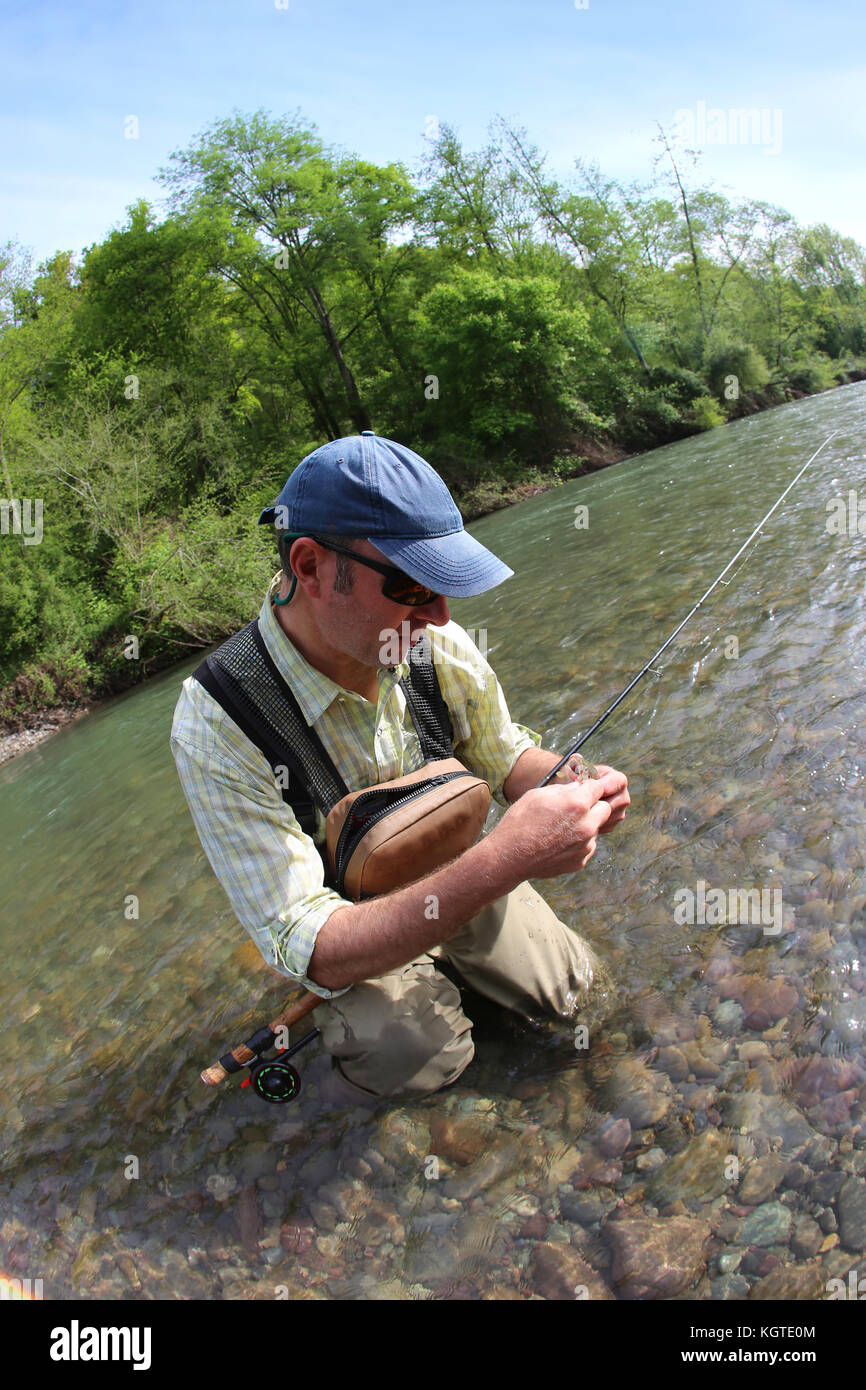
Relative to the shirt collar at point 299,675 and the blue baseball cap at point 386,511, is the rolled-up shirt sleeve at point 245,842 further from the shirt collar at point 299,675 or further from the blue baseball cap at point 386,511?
the blue baseball cap at point 386,511

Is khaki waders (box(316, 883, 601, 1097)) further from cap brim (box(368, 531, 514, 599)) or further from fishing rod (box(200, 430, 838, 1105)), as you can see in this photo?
cap brim (box(368, 531, 514, 599))

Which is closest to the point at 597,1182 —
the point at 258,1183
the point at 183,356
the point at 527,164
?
the point at 258,1183

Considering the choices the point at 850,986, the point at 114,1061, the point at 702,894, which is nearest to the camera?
the point at 850,986

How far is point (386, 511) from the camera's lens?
8.19 feet

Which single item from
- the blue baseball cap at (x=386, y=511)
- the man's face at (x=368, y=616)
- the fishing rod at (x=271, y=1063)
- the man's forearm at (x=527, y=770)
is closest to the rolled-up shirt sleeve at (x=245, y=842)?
the man's face at (x=368, y=616)

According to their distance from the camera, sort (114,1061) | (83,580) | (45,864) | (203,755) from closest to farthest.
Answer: (203,755)
(114,1061)
(45,864)
(83,580)

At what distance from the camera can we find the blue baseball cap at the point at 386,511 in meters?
2.49

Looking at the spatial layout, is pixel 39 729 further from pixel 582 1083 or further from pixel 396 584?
pixel 396 584

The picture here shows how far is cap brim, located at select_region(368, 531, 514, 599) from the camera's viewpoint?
8.14ft

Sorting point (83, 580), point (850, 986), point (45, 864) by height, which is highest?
point (83, 580)

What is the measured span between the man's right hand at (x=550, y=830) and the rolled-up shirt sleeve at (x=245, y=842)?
0.60 m

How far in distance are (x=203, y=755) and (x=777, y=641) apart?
196 inches

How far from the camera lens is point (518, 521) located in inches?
965

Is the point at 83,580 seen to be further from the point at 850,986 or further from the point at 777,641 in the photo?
the point at 850,986
